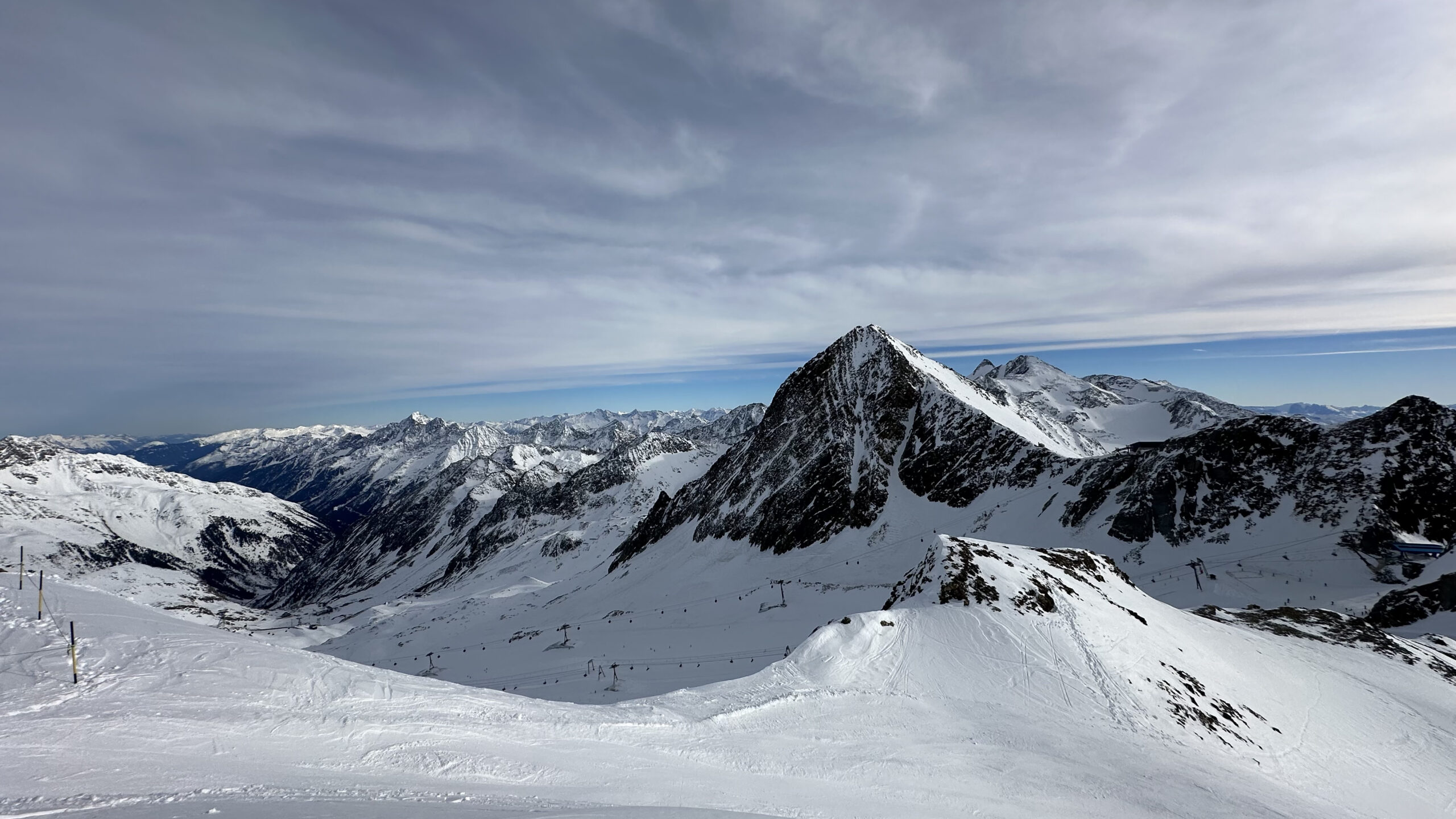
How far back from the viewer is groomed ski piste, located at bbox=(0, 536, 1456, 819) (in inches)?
454

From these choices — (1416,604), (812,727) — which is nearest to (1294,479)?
(1416,604)

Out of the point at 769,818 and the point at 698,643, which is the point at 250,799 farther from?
the point at 698,643

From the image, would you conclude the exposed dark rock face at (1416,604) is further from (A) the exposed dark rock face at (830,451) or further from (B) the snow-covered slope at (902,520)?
(A) the exposed dark rock face at (830,451)

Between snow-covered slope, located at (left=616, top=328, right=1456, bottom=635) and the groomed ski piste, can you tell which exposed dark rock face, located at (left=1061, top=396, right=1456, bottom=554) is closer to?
snow-covered slope, located at (left=616, top=328, right=1456, bottom=635)

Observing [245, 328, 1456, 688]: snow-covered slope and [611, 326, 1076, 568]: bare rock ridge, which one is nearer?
[245, 328, 1456, 688]: snow-covered slope

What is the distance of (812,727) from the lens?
19.4m

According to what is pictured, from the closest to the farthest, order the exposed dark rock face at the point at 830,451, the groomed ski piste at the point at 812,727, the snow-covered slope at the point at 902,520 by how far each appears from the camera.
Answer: the groomed ski piste at the point at 812,727, the snow-covered slope at the point at 902,520, the exposed dark rock face at the point at 830,451

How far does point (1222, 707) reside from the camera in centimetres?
2564

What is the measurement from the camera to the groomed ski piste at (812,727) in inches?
454

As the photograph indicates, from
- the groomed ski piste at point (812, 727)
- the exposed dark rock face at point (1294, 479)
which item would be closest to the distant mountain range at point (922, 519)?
the exposed dark rock face at point (1294, 479)

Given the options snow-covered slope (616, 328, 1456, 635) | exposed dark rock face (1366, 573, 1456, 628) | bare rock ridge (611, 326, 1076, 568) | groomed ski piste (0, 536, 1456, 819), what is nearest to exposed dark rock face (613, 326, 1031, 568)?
bare rock ridge (611, 326, 1076, 568)

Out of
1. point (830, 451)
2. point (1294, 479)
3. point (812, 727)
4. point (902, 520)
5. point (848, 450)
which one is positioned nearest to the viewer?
point (812, 727)

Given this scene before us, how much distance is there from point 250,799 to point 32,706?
26.2 feet

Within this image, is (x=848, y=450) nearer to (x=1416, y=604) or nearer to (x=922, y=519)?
(x=922, y=519)
